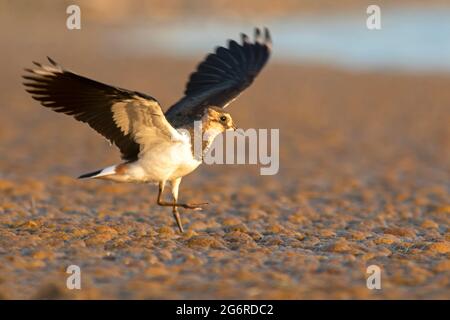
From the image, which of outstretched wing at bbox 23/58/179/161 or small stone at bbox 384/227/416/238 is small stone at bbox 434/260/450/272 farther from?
outstretched wing at bbox 23/58/179/161

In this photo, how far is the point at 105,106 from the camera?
24.5 feet

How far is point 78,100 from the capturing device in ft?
24.6

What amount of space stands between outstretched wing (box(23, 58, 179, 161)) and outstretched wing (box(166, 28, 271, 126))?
0.98 m

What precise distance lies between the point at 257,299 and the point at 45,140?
8.90 meters

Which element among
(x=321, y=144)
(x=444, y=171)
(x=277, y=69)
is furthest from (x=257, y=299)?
(x=277, y=69)

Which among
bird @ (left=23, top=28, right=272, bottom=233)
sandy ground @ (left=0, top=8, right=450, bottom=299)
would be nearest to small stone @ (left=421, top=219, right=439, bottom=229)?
sandy ground @ (left=0, top=8, right=450, bottom=299)

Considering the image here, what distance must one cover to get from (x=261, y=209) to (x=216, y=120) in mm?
2100

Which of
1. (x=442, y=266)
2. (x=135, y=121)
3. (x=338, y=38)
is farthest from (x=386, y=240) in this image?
(x=338, y=38)

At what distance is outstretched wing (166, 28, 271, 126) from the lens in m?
8.95

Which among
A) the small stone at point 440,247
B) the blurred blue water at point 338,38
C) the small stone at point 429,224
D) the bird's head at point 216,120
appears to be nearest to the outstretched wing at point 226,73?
the bird's head at point 216,120

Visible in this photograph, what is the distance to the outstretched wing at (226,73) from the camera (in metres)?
8.95

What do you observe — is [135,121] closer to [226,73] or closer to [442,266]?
[226,73]

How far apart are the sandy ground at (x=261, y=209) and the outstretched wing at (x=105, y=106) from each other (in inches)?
37.8
